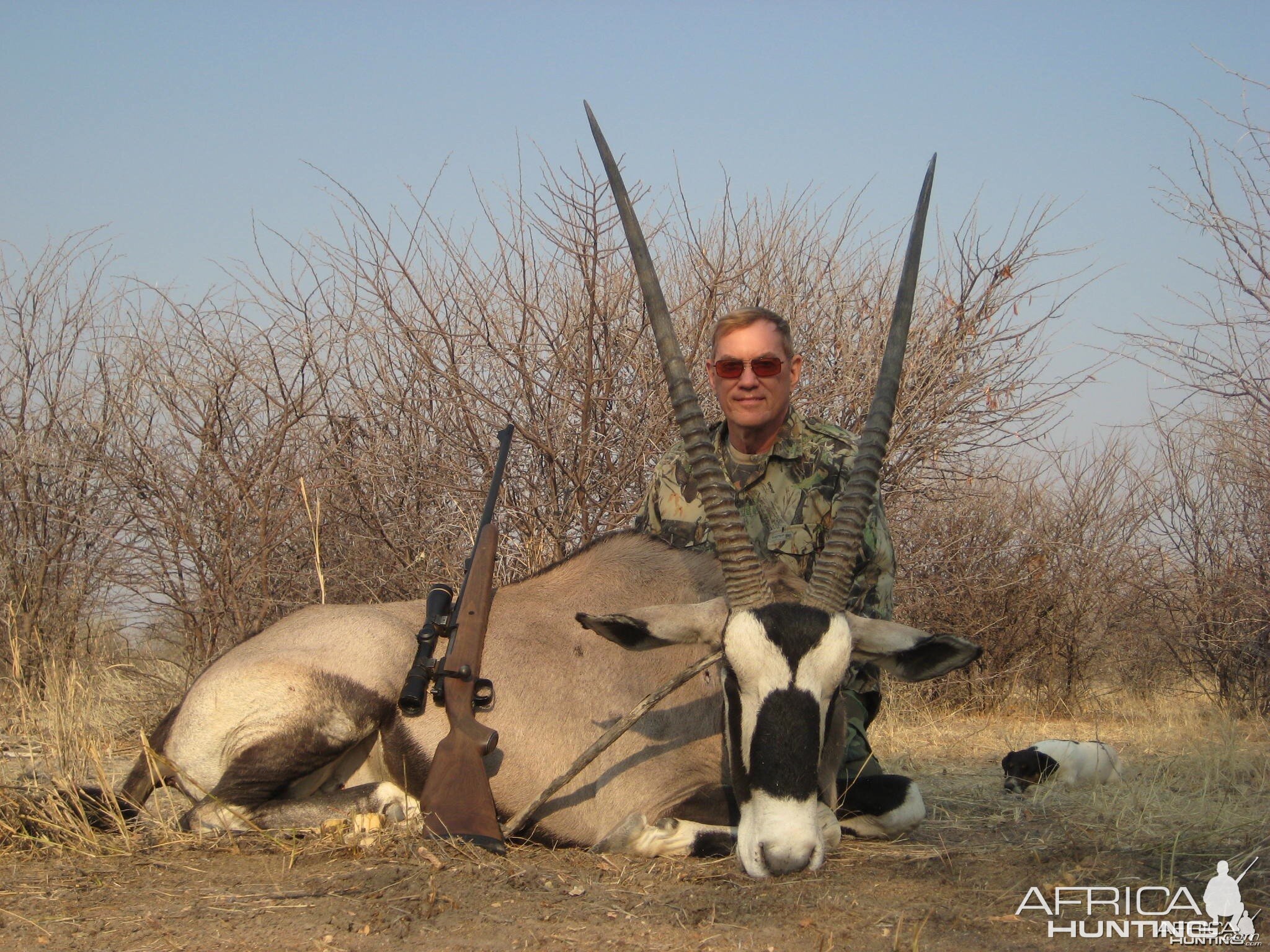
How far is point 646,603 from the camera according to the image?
5.01 m

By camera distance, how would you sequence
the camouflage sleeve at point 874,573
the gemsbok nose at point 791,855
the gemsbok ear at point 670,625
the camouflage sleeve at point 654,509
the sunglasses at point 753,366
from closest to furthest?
the gemsbok nose at point 791,855 → the gemsbok ear at point 670,625 → the camouflage sleeve at point 874,573 → the sunglasses at point 753,366 → the camouflage sleeve at point 654,509

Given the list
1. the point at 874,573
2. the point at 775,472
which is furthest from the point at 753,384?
the point at 874,573

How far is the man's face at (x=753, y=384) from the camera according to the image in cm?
541

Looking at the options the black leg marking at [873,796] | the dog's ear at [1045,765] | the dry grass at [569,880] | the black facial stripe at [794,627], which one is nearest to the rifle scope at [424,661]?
the dry grass at [569,880]

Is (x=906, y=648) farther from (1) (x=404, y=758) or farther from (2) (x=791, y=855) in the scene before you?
(1) (x=404, y=758)

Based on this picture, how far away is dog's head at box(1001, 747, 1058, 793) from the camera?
5.93m

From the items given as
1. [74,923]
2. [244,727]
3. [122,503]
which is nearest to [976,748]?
[244,727]

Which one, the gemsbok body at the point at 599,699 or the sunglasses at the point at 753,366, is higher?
the sunglasses at the point at 753,366

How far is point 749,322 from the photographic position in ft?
18.0

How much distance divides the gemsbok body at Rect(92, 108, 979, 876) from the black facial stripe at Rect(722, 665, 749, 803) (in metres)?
0.01

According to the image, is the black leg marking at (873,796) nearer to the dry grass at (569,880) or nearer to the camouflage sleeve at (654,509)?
the dry grass at (569,880)

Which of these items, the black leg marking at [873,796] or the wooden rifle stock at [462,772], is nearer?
the wooden rifle stock at [462,772]

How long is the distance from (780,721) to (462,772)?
128 cm

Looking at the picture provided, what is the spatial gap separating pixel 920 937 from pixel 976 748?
482cm
